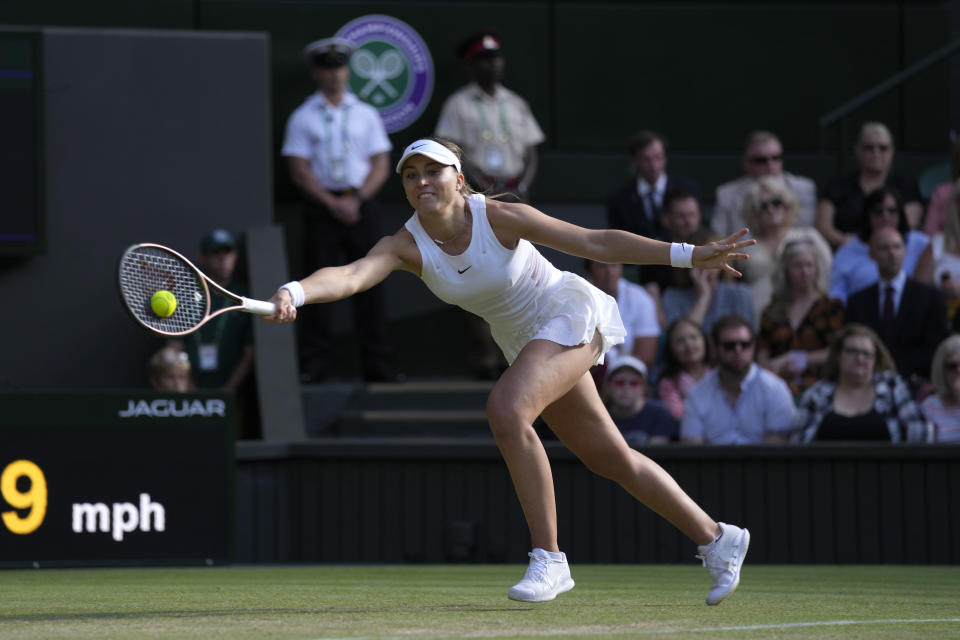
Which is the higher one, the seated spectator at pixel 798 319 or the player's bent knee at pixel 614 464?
the seated spectator at pixel 798 319

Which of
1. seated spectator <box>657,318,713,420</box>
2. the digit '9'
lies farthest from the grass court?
seated spectator <box>657,318,713,420</box>

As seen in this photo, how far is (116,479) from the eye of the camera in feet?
29.1

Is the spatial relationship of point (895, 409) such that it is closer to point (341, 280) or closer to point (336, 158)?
point (336, 158)

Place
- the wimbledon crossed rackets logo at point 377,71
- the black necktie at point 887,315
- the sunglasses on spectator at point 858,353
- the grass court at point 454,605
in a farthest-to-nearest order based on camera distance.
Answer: the wimbledon crossed rackets logo at point 377,71 < the black necktie at point 887,315 < the sunglasses on spectator at point 858,353 < the grass court at point 454,605

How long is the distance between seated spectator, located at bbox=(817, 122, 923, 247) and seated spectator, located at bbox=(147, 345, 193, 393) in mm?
4616

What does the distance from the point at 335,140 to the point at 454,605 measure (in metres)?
5.90

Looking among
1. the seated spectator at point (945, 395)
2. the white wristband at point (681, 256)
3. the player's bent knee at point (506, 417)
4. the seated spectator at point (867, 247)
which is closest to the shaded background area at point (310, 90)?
the seated spectator at point (867, 247)

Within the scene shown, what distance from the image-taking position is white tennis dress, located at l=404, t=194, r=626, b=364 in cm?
604

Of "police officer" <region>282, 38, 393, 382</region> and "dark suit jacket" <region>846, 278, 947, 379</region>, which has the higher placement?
"police officer" <region>282, 38, 393, 382</region>

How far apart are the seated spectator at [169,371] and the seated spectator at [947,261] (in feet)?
16.1

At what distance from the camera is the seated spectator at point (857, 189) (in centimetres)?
1152

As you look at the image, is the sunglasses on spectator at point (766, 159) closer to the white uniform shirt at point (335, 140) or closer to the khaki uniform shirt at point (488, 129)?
the khaki uniform shirt at point (488, 129)

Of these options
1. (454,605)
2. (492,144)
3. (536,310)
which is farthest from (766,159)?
(454,605)

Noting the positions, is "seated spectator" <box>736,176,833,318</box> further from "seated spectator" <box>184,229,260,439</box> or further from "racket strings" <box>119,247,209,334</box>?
"racket strings" <box>119,247,209,334</box>
